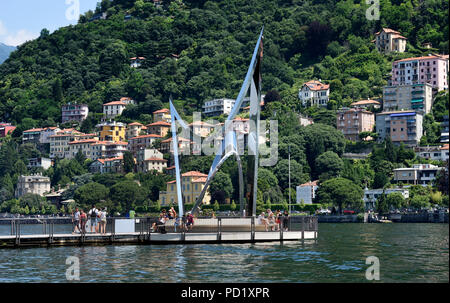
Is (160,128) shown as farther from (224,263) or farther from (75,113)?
(224,263)

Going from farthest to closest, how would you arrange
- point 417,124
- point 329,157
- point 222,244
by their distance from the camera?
point 417,124
point 329,157
point 222,244

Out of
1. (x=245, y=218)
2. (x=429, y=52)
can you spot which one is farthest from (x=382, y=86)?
(x=245, y=218)

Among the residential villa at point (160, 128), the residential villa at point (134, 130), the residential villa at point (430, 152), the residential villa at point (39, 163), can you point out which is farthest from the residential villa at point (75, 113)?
the residential villa at point (430, 152)

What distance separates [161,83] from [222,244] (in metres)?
161

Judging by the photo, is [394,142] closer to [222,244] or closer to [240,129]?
[240,129]

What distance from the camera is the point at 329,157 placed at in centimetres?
12938

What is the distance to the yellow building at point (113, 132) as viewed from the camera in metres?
177

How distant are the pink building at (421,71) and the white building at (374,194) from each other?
48008 mm

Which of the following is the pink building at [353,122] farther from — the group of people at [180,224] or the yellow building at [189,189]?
the group of people at [180,224]

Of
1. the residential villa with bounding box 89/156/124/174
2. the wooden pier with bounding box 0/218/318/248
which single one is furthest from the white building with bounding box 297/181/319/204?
the wooden pier with bounding box 0/218/318/248

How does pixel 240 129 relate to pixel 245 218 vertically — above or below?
above

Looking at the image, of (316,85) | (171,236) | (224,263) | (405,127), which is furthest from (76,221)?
(316,85)

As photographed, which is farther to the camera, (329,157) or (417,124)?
(417,124)

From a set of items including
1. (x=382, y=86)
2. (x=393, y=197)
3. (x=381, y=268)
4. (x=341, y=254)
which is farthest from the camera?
(x=382, y=86)
